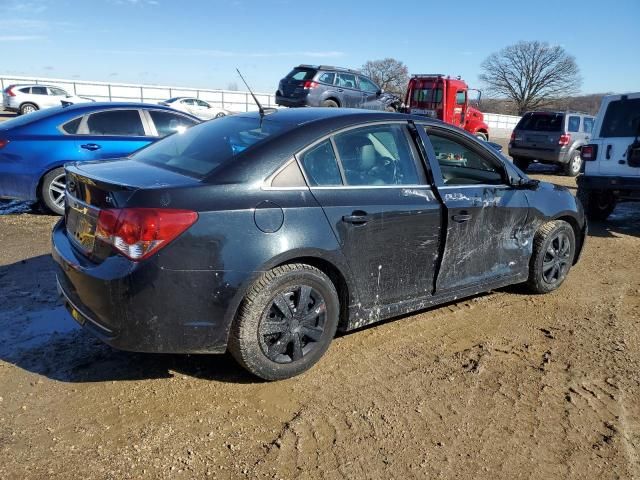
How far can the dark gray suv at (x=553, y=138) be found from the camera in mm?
14227

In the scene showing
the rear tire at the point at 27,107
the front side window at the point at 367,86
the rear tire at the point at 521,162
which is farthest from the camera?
the rear tire at the point at 27,107

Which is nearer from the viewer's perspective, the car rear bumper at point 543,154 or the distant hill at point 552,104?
the car rear bumper at point 543,154

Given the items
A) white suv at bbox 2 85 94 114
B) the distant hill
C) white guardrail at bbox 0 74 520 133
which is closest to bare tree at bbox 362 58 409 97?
the distant hill

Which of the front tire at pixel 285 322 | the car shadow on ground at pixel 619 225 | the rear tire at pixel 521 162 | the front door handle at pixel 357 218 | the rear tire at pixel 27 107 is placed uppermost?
the rear tire at pixel 27 107

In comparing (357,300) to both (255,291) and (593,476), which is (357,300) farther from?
(593,476)

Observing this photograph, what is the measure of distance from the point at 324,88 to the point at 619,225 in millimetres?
11059

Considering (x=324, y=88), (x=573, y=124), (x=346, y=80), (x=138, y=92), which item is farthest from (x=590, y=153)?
(x=138, y=92)

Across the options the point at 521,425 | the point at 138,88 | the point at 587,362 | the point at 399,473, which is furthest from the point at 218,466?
the point at 138,88

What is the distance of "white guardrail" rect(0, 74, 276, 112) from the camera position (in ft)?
110

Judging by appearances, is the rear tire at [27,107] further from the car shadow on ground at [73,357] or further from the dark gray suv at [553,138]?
the car shadow on ground at [73,357]

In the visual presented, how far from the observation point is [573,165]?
1457cm

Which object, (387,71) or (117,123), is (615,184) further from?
(387,71)

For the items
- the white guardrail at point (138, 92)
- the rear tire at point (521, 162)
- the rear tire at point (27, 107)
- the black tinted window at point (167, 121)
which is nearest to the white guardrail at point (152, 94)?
the white guardrail at point (138, 92)

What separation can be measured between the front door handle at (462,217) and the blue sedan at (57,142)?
16.3ft
